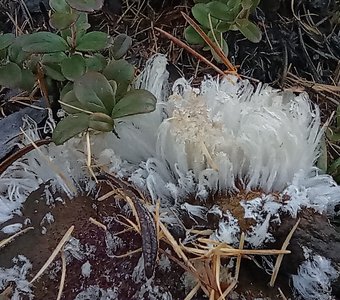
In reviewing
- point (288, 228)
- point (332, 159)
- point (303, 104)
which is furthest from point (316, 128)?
point (288, 228)

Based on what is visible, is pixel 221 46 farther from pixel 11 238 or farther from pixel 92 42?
pixel 11 238

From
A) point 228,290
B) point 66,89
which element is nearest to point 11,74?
point 66,89

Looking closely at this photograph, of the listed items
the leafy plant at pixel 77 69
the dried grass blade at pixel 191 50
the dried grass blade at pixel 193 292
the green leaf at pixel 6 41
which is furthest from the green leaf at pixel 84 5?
the dried grass blade at pixel 193 292

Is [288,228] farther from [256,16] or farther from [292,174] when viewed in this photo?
[256,16]

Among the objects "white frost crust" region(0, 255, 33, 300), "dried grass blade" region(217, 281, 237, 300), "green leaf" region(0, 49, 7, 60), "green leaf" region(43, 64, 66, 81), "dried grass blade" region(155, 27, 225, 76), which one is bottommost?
"white frost crust" region(0, 255, 33, 300)

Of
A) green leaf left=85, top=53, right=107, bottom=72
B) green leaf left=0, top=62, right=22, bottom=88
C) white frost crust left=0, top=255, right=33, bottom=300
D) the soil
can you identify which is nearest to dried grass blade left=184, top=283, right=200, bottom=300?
the soil

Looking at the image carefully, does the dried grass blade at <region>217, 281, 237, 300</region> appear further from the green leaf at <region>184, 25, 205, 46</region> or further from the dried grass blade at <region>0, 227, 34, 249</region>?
the green leaf at <region>184, 25, 205, 46</region>
